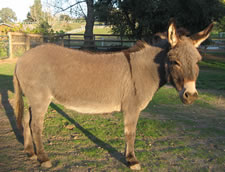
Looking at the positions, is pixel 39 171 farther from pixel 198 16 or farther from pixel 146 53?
pixel 198 16

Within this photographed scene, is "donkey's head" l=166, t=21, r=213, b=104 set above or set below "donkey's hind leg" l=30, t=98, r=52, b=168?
above

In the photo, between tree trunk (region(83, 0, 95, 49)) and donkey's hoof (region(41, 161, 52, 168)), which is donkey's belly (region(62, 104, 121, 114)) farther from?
tree trunk (region(83, 0, 95, 49))

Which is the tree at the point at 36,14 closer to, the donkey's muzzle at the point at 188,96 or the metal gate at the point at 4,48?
the metal gate at the point at 4,48

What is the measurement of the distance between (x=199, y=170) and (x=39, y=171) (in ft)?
9.37

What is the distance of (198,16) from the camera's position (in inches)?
702

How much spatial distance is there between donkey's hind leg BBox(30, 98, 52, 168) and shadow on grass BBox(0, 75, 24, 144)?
1.05 meters

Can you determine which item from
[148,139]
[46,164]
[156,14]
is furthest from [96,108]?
[156,14]

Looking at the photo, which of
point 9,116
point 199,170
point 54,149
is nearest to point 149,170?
point 199,170

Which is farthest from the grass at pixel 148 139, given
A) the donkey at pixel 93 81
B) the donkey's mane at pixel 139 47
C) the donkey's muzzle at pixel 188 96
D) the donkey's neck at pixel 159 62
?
the donkey's mane at pixel 139 47

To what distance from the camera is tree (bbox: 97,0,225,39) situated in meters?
17.9

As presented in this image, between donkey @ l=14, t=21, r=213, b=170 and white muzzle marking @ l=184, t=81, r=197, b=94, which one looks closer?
white muzzle marking @ l=184, t=81, r=197, b=94

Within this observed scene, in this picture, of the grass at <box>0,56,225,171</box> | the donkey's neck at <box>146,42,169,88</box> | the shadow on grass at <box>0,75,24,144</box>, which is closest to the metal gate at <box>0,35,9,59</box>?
the shadow on grass at <box>0,75,24,144</box>

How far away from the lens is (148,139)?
4.83m

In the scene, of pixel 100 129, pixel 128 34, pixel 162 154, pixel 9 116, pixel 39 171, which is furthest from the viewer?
pixel 128 34
